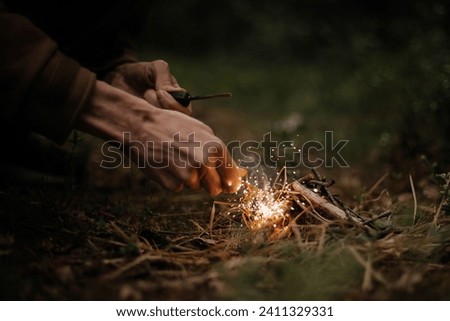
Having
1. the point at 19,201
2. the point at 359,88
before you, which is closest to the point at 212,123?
the point at 359,88

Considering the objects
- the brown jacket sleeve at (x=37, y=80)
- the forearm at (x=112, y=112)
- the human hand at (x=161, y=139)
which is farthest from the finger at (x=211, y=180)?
the brown jacket sleeve at (x=37, y=80)

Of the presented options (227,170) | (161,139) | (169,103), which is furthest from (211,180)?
(169,103)

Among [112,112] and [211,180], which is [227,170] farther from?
[112,112]

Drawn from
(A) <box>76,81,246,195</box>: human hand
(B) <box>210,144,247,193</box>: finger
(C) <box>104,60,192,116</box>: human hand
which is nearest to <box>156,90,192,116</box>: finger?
(C) <box>104,60,192,116</box>: human hand

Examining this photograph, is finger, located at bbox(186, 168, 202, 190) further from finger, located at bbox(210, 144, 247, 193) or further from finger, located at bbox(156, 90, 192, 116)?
finger, located at bbox(156, 90, 192, 116)
